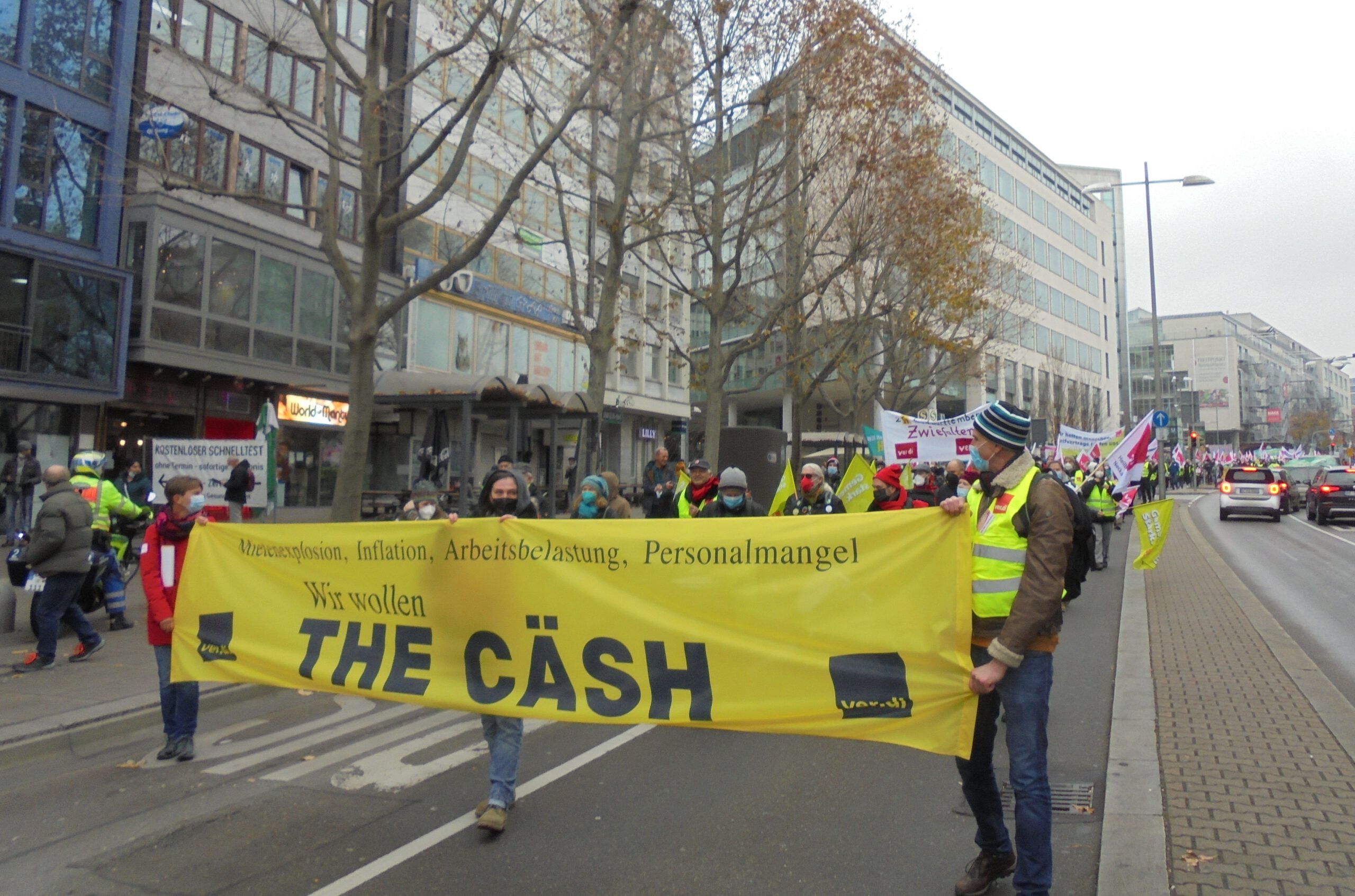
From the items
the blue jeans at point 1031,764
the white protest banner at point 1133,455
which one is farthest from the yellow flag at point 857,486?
the blue jeans at point 1031,764

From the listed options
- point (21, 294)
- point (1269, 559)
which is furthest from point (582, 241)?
point (1269, 559)

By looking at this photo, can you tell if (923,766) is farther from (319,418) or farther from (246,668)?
(319,418)

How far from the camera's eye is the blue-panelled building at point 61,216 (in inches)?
724

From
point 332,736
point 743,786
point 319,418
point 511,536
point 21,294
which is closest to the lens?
point 511,536

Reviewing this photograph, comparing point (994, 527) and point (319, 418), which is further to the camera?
point (319, 418)

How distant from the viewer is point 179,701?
6.10 m

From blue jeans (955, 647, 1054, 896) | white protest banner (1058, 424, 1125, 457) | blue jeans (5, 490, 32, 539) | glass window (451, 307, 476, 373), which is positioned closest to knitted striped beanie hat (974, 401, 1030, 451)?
blue jeans (955, 647, 1054, 896)

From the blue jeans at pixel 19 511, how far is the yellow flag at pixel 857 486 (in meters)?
13.5

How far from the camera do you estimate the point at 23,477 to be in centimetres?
1645

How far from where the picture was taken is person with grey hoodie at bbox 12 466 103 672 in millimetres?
8148

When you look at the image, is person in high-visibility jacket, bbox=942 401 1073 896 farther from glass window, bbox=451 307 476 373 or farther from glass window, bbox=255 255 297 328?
glass window, bbox=451 307 476 373

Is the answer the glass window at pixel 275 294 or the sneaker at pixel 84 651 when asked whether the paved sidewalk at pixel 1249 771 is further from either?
the glass window at pixel 275 294

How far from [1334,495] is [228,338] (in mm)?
29966

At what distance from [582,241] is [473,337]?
261 inches
